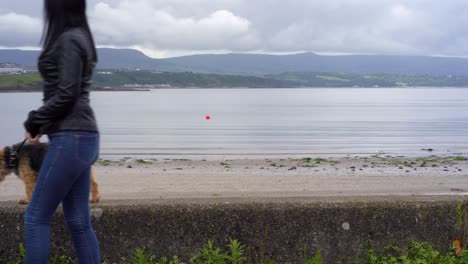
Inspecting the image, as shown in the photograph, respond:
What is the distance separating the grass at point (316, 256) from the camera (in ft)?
16.2

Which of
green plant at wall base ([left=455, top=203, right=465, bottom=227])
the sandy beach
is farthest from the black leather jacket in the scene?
the sandy beach

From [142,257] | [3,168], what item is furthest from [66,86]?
[3,168]

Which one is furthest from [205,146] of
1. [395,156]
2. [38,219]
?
[38,219]

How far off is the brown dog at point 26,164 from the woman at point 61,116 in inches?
57.5

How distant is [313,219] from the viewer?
5.15m

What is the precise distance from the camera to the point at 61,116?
370 cm

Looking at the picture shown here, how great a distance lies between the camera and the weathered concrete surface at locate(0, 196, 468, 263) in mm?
5008

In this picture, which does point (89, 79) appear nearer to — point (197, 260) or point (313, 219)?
point (197, 260)

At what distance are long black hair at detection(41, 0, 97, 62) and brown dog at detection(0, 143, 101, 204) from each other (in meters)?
1.70

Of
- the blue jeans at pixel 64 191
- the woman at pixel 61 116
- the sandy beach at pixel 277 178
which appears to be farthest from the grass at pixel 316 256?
the sandy beach at pixel 277 178

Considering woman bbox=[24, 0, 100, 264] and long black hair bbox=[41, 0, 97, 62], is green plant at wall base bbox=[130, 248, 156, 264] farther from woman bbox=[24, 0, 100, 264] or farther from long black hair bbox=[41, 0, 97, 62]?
long black hair bbox=[41, 0, 97, 62]

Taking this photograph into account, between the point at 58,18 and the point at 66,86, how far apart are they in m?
0.45

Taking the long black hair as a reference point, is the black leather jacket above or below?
below

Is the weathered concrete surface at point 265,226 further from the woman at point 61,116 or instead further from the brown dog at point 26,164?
the woman at point 61,116
